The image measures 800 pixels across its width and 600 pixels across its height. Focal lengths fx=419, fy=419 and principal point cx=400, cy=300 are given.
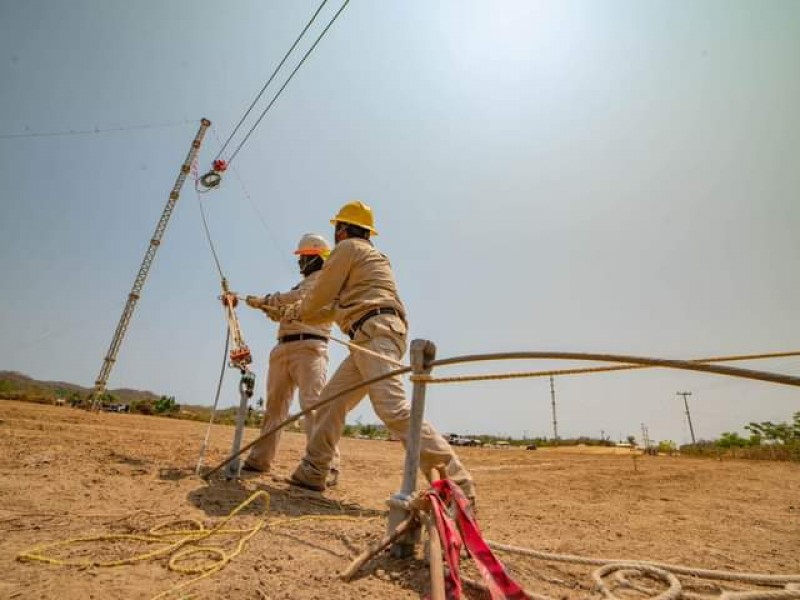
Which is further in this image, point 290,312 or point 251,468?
point 290,312

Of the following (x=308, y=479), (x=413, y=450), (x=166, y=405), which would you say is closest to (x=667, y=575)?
(x=413, y=450)

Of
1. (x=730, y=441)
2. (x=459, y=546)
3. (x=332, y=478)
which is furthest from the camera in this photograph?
(x=730, y=441)

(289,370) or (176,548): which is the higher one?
(289,370)

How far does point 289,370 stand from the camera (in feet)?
12.7

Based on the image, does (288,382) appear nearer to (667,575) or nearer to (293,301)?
(293,301)

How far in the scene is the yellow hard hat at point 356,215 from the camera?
3527mm

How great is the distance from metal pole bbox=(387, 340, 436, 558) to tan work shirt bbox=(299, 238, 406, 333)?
3.78ft

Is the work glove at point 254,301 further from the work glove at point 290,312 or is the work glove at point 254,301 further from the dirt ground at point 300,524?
the dirt ground at point 300,524

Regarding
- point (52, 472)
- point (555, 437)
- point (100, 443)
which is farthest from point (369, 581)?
point (555, 437)

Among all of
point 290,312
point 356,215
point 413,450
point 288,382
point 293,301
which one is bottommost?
point 413,450

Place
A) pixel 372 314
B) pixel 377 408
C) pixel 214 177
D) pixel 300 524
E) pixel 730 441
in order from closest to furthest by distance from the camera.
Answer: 1. pixel 300 524
2. pixel 377 408
3. pixel 372 314
4. pixel 214 177
5. pixel 730 441

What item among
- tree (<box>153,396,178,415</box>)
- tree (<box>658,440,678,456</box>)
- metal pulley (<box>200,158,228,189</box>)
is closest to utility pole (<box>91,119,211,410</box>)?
tree (<box>153,396,178,415</box>)

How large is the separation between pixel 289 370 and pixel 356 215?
1556 mm

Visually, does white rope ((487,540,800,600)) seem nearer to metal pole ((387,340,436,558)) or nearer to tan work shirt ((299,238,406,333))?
metal pole ((387,340,436,558))
